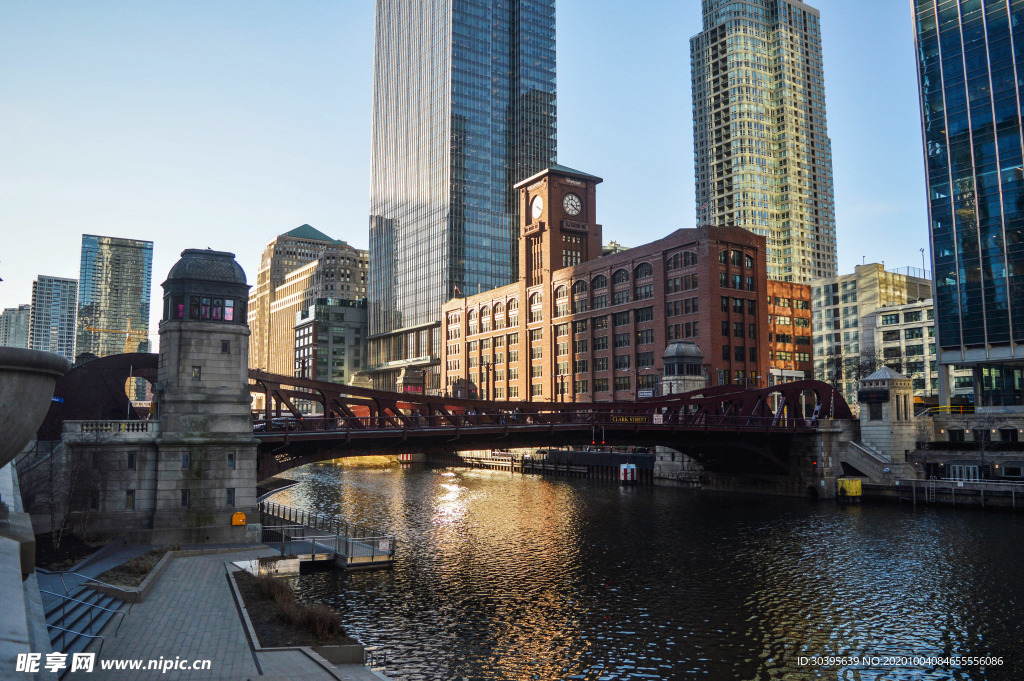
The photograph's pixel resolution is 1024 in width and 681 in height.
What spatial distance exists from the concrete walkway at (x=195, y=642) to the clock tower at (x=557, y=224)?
12135 cm

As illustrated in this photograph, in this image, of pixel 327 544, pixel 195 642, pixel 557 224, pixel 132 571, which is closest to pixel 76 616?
pixel 195 642

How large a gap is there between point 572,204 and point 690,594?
411 feet

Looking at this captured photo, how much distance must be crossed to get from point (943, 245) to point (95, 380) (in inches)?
3865

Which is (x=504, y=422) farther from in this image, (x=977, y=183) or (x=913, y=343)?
(x=913, y=343)

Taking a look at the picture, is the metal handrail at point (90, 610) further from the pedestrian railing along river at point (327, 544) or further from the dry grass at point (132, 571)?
the pedestrian railing along river at point (327, 544)

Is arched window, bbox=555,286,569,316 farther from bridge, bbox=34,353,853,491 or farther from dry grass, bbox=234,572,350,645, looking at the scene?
dry grass, bbox=234,572,350,645

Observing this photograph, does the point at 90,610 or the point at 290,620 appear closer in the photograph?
the point at 90,610

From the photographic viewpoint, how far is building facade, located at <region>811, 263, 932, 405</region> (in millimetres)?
179250

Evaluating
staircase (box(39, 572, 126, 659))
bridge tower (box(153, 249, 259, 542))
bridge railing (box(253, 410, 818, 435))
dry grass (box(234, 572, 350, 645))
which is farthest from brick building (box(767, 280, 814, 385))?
staircase (box(39, 572, 126, 659))

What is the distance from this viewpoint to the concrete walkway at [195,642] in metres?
21.5

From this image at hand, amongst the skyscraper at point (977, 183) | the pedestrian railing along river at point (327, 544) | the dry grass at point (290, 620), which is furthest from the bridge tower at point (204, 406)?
the skyscraper at point (977, 183)

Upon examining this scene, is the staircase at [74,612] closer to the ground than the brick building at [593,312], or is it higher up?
closer to the ground

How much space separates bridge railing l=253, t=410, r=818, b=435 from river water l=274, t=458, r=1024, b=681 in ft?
27.2

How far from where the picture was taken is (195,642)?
2461 cm
